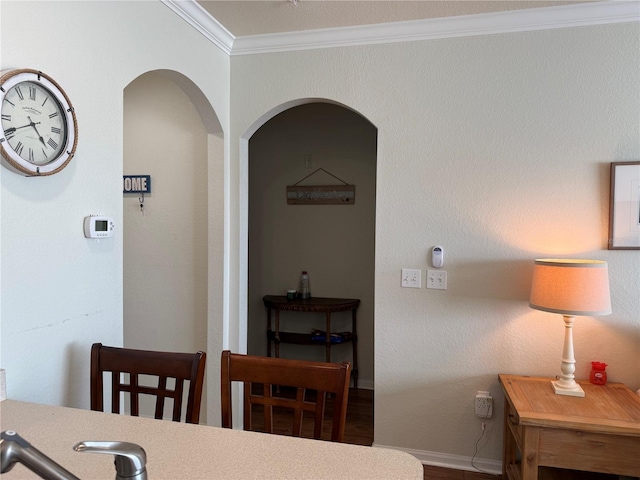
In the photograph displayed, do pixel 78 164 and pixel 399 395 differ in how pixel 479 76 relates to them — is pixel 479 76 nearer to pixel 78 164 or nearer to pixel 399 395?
pixel 399 395

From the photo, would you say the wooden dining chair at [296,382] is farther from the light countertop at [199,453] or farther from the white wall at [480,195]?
the white wall at [480,195]

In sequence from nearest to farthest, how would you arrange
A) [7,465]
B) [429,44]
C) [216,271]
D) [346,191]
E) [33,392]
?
[7,465] < [33,392] < [429,44] < [216,271] < [346,191]

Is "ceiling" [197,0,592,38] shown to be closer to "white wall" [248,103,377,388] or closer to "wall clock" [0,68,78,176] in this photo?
"wall clock" [0,68,78,176]

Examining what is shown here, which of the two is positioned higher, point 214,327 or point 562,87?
point 562,87

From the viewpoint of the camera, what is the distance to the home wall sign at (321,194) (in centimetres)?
385

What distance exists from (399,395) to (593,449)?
1008 millimetres

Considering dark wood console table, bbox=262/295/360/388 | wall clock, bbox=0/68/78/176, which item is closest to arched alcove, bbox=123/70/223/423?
dark wood console table, bbox=262/295/360/388

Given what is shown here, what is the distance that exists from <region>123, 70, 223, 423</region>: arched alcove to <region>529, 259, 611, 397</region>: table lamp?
6.07 ft

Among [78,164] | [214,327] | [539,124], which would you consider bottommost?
[214,327]

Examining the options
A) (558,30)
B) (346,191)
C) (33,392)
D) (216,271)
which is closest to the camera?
(33,392)

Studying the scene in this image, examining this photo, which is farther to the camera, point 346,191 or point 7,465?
point 346,191

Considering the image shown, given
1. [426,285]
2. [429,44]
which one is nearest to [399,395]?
[426,285]

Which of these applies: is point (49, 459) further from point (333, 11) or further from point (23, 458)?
point (333, 11)

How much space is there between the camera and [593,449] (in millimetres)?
1874
